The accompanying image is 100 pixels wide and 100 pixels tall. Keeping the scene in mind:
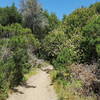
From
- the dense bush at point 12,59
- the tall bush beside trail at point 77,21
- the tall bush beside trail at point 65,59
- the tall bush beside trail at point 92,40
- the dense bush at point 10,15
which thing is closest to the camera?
the dense bush at point 12,59

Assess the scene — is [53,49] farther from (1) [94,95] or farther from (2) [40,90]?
(1) [94,95]

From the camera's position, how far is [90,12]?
31.1 meters

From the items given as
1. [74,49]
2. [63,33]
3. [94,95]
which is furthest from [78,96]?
[63,33]

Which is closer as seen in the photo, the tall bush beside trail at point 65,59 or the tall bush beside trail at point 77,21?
the tall bush beside trail at point 65,59

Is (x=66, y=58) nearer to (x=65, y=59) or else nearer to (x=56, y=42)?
(x=65, y=59)

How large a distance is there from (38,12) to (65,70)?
71.2 feet

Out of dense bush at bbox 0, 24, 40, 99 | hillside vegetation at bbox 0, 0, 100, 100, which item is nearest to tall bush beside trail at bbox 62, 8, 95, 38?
hillside vegetation at bbox 0, 0, 100, 100

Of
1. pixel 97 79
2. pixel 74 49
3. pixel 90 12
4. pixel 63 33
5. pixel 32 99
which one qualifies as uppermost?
pixel 90 12

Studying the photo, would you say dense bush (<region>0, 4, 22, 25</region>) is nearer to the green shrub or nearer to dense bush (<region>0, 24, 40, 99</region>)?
the green shrub

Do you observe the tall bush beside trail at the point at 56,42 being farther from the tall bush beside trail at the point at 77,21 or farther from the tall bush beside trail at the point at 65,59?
the tall bush beside trail at the point at 65,59

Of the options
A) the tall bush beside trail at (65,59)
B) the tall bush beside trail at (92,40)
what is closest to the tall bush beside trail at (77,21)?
the tall bush beside trail at (92,40)

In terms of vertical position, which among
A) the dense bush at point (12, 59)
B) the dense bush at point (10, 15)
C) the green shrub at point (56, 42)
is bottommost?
the dense bush at point (12, 59)

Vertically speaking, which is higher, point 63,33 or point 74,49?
point 63,33

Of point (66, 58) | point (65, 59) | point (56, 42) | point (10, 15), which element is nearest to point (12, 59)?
point (65, 59)
